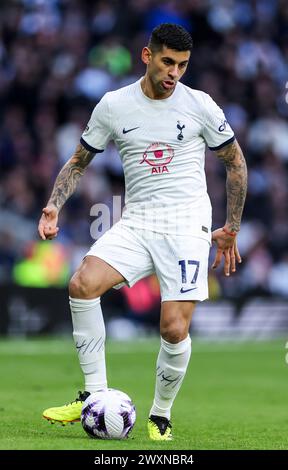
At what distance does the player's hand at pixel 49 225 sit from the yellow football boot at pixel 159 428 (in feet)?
4.50

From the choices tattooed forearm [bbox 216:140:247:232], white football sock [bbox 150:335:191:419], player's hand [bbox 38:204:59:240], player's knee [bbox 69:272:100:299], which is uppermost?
tattooed forearm [bbox 216:140:247:232]

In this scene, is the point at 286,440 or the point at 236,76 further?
the point at 236,76

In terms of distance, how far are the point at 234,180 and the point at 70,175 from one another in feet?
3.62

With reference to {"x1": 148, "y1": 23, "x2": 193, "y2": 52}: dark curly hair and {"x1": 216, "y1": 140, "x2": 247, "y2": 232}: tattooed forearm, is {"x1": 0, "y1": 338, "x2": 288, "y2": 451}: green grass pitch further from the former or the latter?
{"x1": 148, "y1": 23, "x2": 193, "y2": 52}: dark curly hair

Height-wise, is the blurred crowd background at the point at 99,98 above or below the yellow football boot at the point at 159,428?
above

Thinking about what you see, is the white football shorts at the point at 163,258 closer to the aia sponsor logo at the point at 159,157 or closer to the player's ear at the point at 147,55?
the aia sponsor logo at the point at 159,157

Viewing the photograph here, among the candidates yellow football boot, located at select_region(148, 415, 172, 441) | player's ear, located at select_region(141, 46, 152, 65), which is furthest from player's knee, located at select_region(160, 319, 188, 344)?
player's ear, located at select_region(141, 46, 152, 65)

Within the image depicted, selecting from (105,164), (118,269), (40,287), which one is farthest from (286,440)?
(105,164)

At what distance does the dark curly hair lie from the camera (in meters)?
7.38

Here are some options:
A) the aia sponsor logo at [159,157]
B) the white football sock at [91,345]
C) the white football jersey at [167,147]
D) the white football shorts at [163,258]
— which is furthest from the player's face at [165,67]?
the white football sock at [91,345]

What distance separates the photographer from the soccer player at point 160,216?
7434mm

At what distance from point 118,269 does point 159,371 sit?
2.39 ft

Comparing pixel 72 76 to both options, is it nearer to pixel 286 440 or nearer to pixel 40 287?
pixel 40 287

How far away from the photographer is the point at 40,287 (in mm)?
16312
